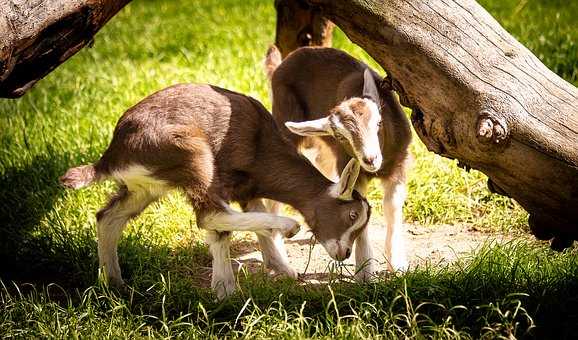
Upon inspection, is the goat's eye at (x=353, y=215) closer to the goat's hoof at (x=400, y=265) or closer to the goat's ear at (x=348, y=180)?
the goat's ear at (x=348, y=180)

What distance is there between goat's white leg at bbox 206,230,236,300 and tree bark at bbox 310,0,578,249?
137 cm

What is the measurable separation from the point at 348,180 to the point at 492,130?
1.02 meters

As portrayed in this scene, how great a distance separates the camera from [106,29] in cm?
1131

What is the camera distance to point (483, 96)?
4809mm

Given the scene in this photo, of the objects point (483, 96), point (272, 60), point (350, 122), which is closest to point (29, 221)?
point (272, 60)

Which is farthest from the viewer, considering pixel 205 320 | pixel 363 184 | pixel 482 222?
pixel 482 222

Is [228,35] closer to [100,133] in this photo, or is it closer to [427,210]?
[100,133]

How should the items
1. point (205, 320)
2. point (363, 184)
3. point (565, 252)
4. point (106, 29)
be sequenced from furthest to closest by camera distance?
point (106, 29)
point (363, 184)
point (565, 252)
point (205, 320)

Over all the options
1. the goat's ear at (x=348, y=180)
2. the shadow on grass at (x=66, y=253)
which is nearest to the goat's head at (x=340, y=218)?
the goat's ear at (x=348, y=180)

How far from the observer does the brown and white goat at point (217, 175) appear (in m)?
5.31

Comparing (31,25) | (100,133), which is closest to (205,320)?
(31,25)

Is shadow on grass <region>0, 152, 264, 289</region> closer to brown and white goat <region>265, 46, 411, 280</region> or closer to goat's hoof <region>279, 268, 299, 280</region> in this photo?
goat's hoof <region>279, 268, 299, 280</region>

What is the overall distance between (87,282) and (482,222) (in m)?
2.75

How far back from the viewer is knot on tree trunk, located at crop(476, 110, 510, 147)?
15.5 ft
